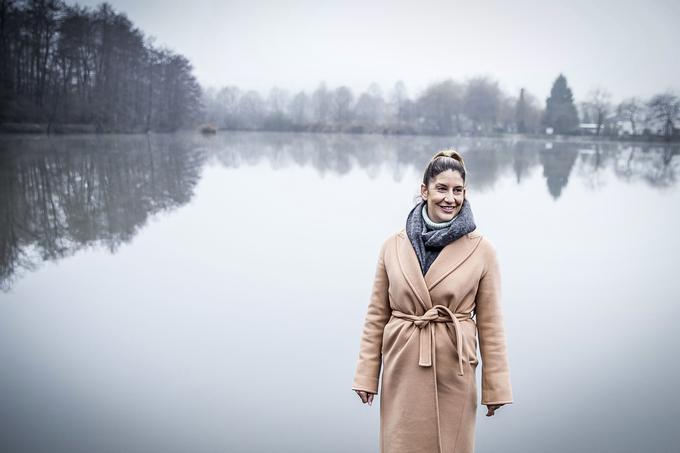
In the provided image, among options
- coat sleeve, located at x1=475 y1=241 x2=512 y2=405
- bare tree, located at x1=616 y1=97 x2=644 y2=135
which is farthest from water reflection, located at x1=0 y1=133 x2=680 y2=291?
bare tree, located at x1=616 y1=97 x2=644 y2=135

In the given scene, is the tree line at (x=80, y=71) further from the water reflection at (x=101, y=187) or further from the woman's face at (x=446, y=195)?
the woman's face at (x=446, y=195)

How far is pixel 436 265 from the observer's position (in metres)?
2.30

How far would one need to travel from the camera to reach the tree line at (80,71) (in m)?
40.0

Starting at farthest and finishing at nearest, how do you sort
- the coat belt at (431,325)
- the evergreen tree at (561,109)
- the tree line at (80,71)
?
the evergreen tree at (561,109) → the tree line at (80,71) → the coat belt at (431,325)

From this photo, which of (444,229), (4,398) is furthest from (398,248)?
(4,398)

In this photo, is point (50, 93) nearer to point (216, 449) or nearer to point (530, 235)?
point (530, 235)

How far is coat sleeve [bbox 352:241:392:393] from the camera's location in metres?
2.44

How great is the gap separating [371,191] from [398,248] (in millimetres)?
12212

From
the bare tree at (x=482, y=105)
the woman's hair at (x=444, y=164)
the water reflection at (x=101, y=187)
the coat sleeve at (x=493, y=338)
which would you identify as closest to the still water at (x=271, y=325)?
the water reflection at (x=101, y=187)

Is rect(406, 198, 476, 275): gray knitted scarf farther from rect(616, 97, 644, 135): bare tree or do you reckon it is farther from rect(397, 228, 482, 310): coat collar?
rect(616, 97, 644, 135): bare tree

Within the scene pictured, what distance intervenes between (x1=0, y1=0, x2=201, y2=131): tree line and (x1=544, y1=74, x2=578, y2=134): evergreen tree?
43.4 metres

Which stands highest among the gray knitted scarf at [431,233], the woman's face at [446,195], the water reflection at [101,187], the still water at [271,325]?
the woman's face at [446,195]

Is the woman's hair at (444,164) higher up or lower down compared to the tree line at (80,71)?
lower down

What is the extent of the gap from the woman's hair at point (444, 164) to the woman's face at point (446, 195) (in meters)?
0.02
